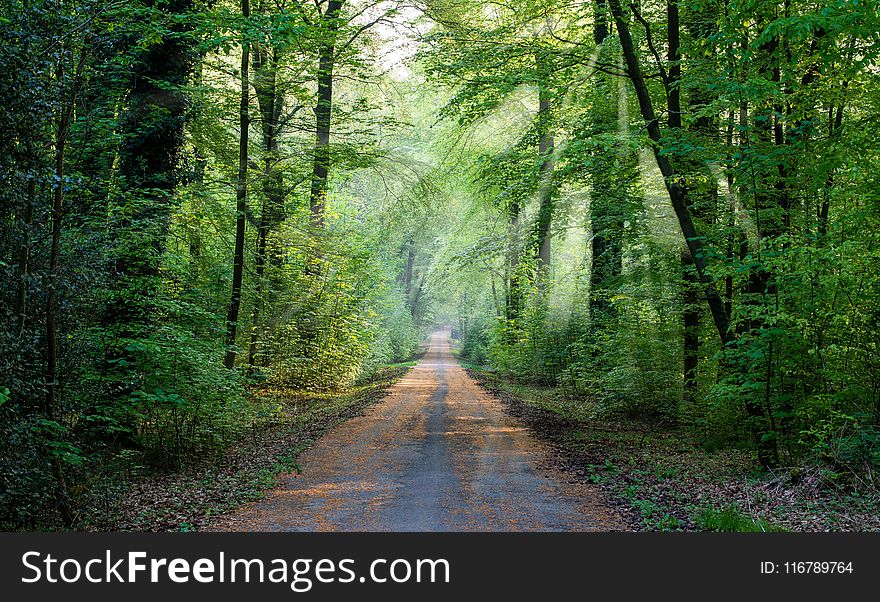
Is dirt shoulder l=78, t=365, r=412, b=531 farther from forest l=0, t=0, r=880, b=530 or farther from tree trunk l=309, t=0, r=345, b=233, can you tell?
tree trunk l=309, t=0, r=345, b=233

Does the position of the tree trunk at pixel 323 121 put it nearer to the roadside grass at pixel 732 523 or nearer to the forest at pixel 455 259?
the forest at pixel 455 259

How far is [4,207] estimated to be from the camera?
600 cm

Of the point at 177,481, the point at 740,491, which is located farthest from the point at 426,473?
the point at 740,491

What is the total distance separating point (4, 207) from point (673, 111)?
31.4 ft

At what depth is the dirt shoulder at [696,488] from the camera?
6.70 metres

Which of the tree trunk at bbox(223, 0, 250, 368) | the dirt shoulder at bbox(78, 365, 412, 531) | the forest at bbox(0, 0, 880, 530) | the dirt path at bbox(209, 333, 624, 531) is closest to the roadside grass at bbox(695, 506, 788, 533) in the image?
the forest at bbox(0, 0, 880, 530)

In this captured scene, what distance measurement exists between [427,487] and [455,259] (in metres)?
10.1

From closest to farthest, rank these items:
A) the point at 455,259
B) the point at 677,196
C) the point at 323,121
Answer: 1. the point at 677,196
2. the point at 323,121
3. the point at 455,259

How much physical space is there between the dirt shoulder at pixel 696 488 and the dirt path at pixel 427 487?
0.45 m

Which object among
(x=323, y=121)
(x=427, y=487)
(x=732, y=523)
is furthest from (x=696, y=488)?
(x=323, y=121)

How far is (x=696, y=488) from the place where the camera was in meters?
8.42

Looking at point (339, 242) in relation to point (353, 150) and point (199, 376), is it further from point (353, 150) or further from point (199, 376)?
point (199, 376)

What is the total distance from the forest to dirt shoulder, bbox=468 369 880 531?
0.09m

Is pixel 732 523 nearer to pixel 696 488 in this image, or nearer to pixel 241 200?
pixel 696 488
